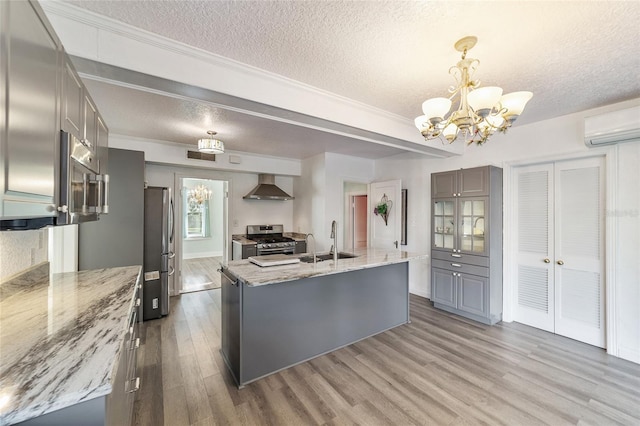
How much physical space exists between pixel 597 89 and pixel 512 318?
2909 mm

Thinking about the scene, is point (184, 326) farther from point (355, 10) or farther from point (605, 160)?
point (605, 160)

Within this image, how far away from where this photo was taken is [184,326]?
136 inches

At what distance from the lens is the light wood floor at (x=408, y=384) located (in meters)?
1.95

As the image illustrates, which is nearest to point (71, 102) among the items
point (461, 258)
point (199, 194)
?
point (461, 258)

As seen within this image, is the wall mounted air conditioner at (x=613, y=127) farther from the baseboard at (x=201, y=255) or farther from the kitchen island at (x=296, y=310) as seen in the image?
the baseboard at (x=201, y=255)

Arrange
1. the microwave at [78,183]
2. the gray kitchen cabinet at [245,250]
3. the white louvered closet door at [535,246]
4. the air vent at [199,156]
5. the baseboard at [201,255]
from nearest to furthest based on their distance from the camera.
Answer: the microwave at [78,183], the white louvered closet door at [535,246], the air vent at [199,156], the gray kitchen cabinet at [245,250], the baseboard at [201,255]

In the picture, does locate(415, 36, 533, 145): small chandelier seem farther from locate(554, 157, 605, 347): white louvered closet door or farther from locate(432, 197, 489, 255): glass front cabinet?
locate(554, 157, 605, 347): white louvered closet door

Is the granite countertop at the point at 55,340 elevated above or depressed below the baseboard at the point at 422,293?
above

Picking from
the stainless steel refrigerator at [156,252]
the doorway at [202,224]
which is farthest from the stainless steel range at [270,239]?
the doorway at [202,224]

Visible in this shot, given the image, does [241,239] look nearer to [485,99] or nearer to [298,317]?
[298,317]

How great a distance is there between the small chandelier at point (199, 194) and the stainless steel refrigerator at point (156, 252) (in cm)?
422

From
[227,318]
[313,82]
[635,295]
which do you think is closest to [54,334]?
[227,318]

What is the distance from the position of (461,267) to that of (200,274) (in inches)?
218

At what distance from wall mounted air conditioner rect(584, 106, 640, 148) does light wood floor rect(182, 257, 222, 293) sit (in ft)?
19.7
